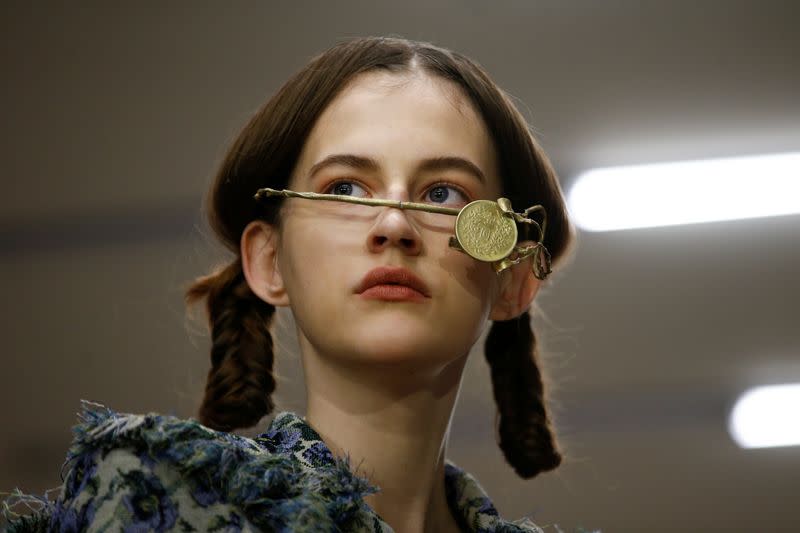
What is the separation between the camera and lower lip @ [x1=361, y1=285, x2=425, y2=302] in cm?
184

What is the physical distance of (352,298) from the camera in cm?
186

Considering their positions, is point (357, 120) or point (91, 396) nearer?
point (357, 120)

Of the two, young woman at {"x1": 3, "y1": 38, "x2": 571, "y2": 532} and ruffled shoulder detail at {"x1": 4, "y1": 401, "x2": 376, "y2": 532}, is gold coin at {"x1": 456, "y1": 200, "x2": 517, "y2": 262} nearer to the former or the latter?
young woman at {"x1": 3, "y1": 38, "x2": 571, "y2": 532}

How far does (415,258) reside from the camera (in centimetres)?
188

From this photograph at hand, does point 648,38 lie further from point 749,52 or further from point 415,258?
point 415,258

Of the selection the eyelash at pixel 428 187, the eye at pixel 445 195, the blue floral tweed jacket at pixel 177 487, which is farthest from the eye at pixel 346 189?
the blue floral tweed jacket at pixel 177 487

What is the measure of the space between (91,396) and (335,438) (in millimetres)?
1187

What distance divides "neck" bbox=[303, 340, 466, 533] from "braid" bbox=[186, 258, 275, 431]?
163 millimetres

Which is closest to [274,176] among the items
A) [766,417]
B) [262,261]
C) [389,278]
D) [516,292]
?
[262,261]

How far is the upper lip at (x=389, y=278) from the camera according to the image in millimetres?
1844

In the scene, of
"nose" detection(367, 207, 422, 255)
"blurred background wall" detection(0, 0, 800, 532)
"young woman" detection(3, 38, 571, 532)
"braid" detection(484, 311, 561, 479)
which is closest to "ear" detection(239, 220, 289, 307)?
"young woman" detection(3, 38, 571, 532)

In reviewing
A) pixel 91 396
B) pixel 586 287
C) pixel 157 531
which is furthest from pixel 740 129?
pixel 157 531

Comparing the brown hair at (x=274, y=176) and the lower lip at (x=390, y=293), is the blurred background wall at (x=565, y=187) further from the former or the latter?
the lower lip at (x=390, y=293)

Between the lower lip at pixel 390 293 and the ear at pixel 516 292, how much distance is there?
0.32 meters
